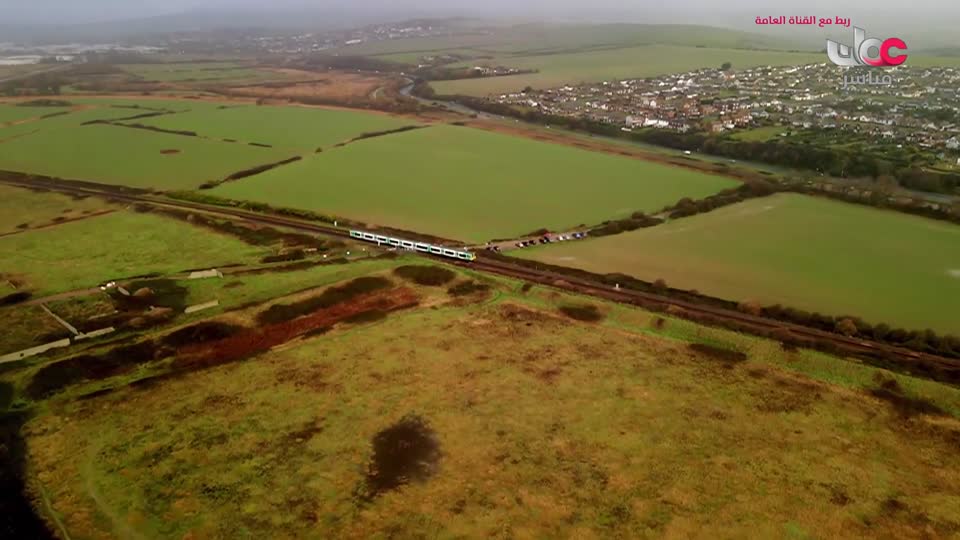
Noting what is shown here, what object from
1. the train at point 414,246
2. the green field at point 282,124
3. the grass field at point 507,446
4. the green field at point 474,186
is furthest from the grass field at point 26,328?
the green field at point 282,124

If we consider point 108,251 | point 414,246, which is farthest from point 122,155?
point 414,246

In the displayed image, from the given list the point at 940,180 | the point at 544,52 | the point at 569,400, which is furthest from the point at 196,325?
the point at 544,52

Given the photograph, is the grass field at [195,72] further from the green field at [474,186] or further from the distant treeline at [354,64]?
the green field at [474,186]

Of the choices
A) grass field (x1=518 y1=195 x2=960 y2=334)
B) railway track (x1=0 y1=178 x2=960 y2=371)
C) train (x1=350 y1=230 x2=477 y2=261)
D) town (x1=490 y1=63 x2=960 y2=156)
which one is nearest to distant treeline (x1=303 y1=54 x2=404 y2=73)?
town (x1=490 y1=63 x2=960 y2=156)

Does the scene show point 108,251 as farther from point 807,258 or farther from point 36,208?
point 807,258

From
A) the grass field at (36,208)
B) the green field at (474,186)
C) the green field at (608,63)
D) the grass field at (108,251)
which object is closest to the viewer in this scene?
the grass field at (108,251)
